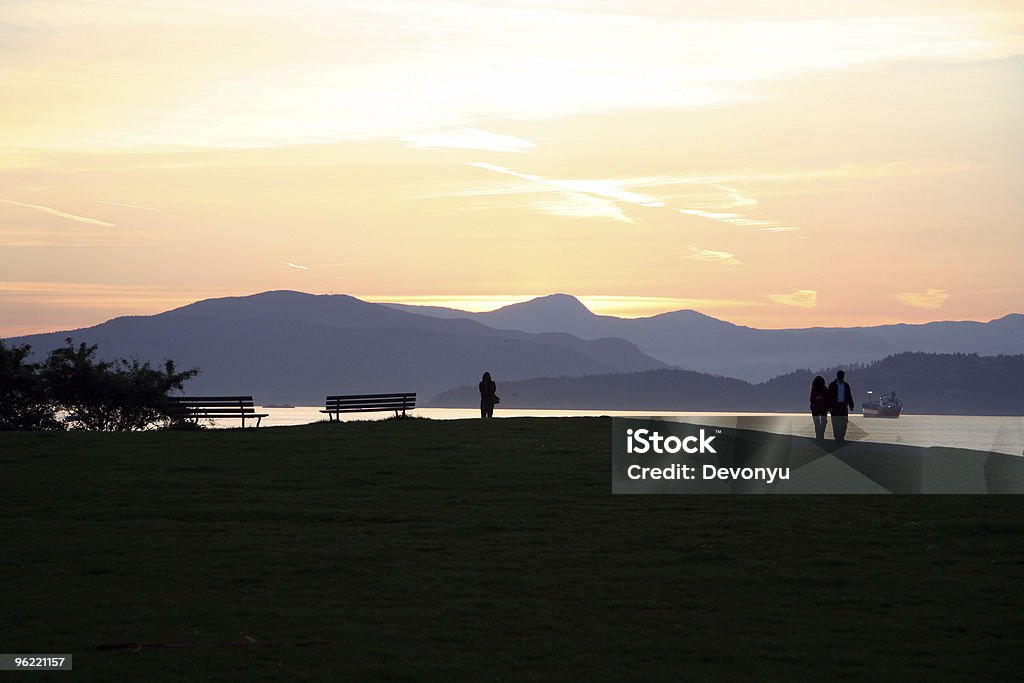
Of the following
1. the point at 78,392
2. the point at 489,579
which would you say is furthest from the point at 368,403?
the point at 489,579

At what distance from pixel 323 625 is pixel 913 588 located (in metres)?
7.68

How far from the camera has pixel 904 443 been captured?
33531mm

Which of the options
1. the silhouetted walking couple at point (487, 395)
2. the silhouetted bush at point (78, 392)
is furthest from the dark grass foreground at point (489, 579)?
the silhouetted bush at point (78, 392)

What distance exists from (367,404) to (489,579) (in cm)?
3228

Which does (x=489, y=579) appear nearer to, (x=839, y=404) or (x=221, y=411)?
(x=839, y=404)

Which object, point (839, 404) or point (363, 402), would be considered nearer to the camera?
point (839, 404)

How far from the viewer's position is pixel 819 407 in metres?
32.3

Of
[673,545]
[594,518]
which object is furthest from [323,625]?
[594,518]

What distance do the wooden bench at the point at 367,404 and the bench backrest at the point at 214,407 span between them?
314 centimetres

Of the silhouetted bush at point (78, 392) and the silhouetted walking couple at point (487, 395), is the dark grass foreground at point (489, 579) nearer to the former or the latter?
the silhouetted walking couple at point (487, 395)

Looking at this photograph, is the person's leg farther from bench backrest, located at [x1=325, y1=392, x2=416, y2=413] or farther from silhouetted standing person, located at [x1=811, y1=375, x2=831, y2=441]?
bench backrest, located at [x1=325, y1=392, x2=416, y2=413]

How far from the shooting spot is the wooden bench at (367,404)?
46.7 meters

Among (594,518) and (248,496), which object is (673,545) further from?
(248,496)

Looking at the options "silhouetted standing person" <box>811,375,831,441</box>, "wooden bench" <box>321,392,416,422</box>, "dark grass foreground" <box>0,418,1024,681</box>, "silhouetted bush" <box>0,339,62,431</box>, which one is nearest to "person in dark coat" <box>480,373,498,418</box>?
"wooden bench" <box>321,392,416,422</box>
